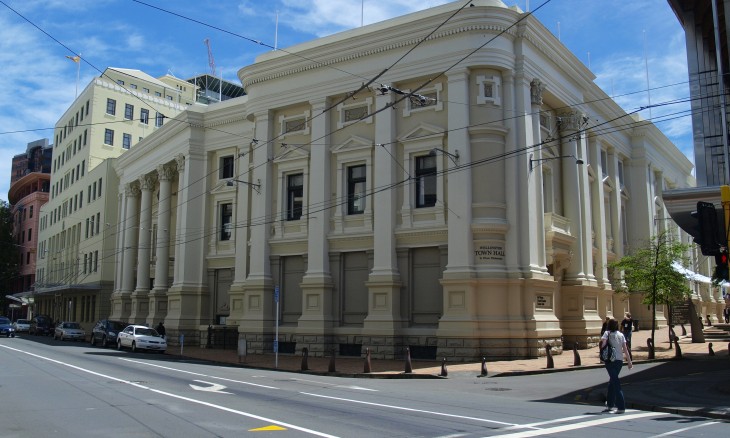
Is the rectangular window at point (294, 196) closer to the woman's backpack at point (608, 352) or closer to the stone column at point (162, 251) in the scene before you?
the stone column at point (162, 251)

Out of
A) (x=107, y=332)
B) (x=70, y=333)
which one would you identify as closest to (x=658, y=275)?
(x=107, y=332)

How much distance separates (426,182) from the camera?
2753cm

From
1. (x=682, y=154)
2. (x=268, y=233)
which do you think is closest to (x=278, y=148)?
(x=268, y=233)

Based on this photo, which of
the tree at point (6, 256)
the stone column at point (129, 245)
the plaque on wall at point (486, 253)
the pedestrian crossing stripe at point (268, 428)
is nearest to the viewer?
the pedestrian crossing stripe at point (268, 428)

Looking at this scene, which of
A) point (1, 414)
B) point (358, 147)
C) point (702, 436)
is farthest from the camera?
point (358, 147)

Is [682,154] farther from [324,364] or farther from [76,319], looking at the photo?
[76,319]

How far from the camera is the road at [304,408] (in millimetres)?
10164

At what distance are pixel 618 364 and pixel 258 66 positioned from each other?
80.8 feet

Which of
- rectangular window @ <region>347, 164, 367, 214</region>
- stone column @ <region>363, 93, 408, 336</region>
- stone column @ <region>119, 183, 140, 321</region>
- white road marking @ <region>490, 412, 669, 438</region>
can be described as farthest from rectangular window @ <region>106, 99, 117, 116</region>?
white road marking @ <region>490, 412, 669, 438</region>

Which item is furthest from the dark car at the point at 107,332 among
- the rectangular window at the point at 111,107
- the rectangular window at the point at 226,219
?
the rectangular window at the point at 111,107

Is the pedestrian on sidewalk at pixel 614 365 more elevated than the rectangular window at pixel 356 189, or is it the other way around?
the rectangular window at pixel 356 189

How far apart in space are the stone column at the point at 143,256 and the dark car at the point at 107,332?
451cm

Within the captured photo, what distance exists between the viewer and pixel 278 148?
105 ft

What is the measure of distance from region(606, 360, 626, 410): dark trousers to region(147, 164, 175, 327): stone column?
110 ft
